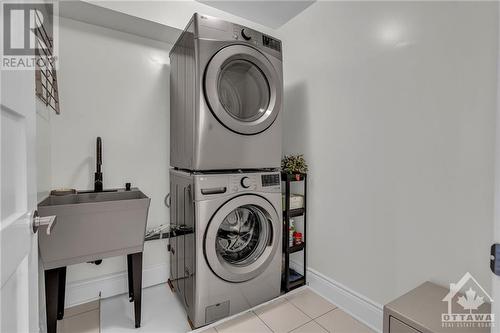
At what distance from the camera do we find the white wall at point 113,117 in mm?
1847

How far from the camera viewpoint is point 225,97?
1.77 metres

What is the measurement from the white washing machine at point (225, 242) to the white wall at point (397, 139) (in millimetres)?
499

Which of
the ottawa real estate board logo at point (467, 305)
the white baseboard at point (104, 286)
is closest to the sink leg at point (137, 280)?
the white baseboard at point (104, 286)

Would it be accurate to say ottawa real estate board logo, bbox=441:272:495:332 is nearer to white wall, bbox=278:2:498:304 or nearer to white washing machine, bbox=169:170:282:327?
white wall, bbox=278:2:498:304

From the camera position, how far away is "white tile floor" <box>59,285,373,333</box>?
5.33 feet

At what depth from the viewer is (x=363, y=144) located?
1729 mm

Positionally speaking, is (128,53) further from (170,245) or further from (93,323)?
(93,323)

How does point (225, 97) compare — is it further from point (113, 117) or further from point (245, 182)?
point (113, 117)

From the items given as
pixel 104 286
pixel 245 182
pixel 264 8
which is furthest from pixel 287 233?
pixel 264 8

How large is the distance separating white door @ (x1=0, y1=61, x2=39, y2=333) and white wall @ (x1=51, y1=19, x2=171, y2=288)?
1254 millimetres

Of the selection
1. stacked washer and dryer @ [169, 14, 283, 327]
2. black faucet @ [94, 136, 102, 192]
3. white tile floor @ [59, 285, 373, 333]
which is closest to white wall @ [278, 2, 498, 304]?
white tile floor @ [59, 285, 373, 333]

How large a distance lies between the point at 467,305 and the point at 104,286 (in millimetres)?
2362

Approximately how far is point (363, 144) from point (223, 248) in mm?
1250

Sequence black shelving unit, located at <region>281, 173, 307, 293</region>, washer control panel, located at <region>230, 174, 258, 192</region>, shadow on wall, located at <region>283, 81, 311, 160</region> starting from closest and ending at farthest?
washer control panel, located at <region>230, 174, 258, 192</region>
black shelving unit, located at <region>281, 173, 307, 293</region>
shadow on wall, located at <region>283, 81, 311, 160</region>
